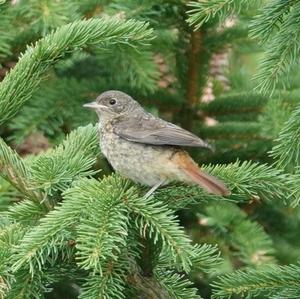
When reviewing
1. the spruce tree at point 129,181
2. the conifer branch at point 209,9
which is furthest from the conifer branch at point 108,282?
the conifer branch at point 209,9

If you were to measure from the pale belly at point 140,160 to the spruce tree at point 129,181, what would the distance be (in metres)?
0.09

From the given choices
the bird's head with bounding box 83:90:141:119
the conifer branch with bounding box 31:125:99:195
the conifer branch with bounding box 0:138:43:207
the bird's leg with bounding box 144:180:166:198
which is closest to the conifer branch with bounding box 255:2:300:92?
the bird's leg with bounding box 144:180:166:198

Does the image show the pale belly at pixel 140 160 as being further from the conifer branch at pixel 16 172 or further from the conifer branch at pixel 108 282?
the conifer branch at pixel 108 282

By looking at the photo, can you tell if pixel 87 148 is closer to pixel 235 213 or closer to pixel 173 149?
pixel 173 149

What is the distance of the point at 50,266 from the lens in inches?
112

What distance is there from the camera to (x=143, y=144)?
12.2ft

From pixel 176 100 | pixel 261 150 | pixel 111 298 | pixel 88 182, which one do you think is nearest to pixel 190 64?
pixel 176 100

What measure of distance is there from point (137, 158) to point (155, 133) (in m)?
0.14

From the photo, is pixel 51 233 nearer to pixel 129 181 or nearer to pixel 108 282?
pixel 108 282

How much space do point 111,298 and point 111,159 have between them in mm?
1075

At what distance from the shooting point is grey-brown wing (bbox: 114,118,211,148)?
3434 millimetres

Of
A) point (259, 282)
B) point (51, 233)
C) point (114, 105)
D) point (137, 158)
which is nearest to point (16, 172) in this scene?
point (51, 233)

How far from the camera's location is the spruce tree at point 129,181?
8.97ft

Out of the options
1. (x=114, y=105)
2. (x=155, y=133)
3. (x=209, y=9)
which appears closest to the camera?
(x=209, y=9)
